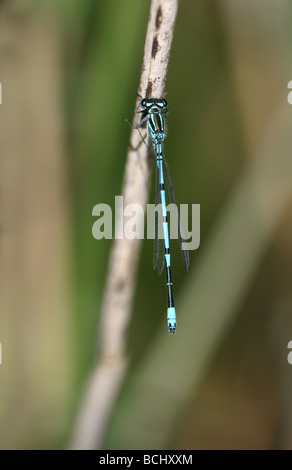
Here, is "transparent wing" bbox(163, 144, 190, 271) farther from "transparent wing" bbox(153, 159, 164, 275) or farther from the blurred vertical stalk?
the blurred vertical stalk

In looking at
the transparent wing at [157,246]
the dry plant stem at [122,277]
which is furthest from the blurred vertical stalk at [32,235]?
the transparent wing at [157,246]

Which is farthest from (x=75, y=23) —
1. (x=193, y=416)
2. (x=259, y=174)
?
(x=193, y=416)

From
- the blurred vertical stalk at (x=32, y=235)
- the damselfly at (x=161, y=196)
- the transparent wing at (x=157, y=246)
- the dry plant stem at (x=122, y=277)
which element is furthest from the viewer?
the transparent wing at (x=157, y=246)

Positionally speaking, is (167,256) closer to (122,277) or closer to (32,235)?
(122,277)

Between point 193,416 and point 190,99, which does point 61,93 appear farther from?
point 193,416

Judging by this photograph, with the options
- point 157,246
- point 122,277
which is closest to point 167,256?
point 157,246

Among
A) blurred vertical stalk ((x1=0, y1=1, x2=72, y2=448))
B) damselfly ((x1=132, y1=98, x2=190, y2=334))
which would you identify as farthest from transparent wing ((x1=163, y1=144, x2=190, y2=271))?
blurred vertical stalk ((x1=0, y1=1, x2=72, y2=448))

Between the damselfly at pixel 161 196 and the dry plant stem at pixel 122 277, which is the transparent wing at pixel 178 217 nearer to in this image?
the damselfly at pixel 161 196
